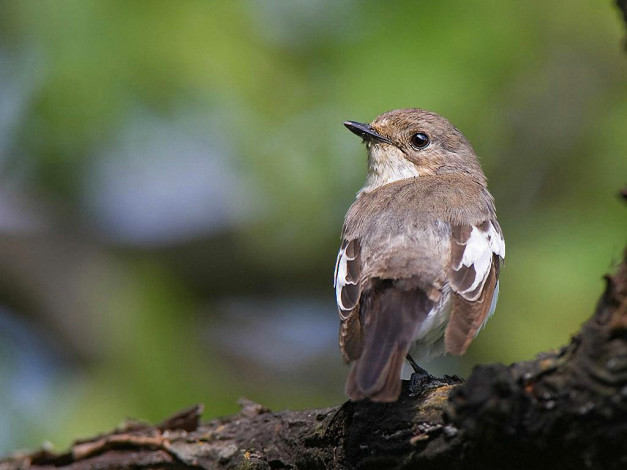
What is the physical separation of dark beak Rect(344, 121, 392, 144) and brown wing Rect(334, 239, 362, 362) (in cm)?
103

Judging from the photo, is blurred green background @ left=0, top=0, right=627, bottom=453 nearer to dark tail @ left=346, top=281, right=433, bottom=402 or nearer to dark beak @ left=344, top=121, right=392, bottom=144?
dark beak @ left=344, top=121, right=392, bottom=144

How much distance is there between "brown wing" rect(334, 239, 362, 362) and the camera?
172 inches

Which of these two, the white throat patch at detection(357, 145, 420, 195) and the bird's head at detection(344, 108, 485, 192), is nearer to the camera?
the white throat patch at detection(357, 145, 420, 195)

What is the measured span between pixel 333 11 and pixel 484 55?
1.05 metres

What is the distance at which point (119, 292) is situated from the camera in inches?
278

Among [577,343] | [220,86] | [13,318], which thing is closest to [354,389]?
[577,343]

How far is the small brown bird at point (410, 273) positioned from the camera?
169 inches

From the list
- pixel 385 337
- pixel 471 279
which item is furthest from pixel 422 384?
pixel 471 279

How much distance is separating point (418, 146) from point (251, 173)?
1303 millimetres

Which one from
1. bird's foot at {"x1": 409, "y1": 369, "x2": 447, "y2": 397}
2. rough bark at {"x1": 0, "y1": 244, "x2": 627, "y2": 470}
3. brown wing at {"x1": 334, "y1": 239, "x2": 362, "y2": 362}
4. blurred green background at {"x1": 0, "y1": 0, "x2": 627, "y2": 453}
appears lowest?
rough bark at {"x1": 0, "y1": 244, "x2": 627, "y2": 470}

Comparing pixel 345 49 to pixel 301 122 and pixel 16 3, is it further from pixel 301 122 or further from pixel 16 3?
pixel 16 3

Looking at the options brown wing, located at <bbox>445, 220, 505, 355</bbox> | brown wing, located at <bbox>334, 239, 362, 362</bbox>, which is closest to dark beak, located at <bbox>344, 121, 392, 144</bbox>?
brown wing, located at <bbox>334, 239, 362, 362</bbox>

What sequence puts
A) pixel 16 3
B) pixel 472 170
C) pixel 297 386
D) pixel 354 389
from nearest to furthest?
pixel 354 389 → pixel 16 3 → pixel 472 170 → pixel 297 386

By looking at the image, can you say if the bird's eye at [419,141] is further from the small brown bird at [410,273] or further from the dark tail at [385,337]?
the dark tail at [385,337]
